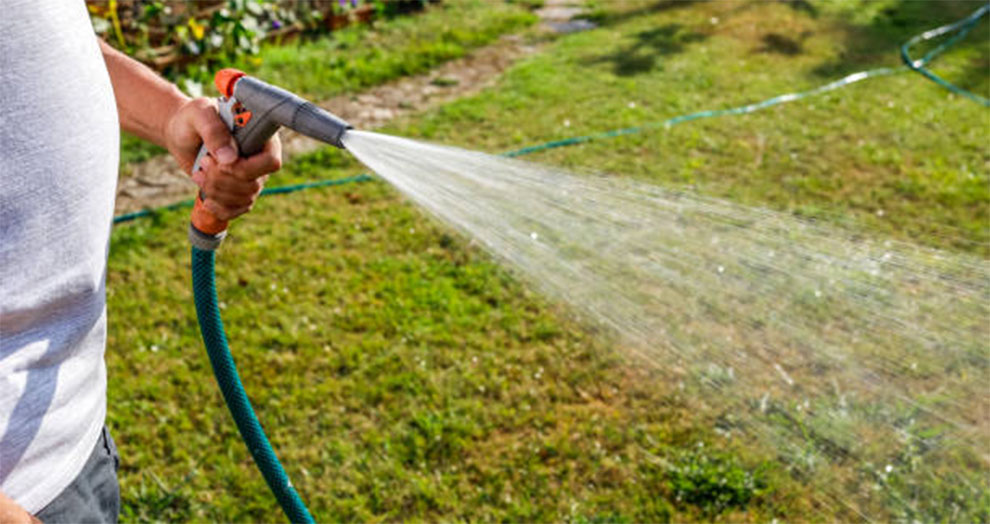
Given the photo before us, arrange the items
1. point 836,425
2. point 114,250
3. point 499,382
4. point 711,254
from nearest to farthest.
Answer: point 836,425, point 499,382, point 711,254, point 114,250

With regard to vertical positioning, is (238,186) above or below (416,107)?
above

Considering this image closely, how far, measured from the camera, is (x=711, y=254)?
3871 mm

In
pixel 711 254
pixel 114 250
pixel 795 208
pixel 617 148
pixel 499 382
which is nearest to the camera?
pixel 499 382

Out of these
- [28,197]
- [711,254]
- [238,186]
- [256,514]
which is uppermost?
[28,197]

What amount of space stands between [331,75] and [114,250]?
2527 mm

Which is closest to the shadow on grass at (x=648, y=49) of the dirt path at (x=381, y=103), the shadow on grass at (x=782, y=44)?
the shadow on grass at (x=782, y=44)

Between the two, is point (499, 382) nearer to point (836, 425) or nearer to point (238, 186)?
point (836, 425)

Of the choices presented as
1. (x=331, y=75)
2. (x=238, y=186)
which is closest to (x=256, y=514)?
(x=238, y=186)

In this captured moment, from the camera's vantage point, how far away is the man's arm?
151cm

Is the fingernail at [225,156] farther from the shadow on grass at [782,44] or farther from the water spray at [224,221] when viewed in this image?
the shadow on grass at [782,44]

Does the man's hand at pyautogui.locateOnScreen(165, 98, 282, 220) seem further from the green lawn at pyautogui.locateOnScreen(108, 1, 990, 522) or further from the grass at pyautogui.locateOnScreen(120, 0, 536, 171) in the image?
the grass at pyautogui.locateOnScreen(120, 0, 536, 171)

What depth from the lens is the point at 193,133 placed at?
1.58 meters

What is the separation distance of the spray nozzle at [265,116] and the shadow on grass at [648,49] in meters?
5.38

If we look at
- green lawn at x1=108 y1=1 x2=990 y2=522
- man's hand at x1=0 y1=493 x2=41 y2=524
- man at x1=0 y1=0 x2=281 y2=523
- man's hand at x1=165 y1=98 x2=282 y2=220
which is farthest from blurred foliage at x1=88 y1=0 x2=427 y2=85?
man's hand at x1=0 y1=493 x2=41 y2=524
